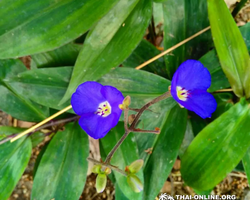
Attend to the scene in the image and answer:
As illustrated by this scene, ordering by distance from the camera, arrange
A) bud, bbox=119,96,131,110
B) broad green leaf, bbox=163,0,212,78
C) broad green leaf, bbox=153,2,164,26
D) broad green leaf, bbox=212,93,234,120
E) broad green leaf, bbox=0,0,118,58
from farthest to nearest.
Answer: broad green leaf, bbox=153,2,164,26 → broad green leaf, bbox=212,93,234,120 → broad green leaf, bbox=163,0,212,78 → broad green leaf, bbox=0,0,118,58 → bud, bbox=119,96,131,110

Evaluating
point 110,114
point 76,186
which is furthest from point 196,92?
point 76,186

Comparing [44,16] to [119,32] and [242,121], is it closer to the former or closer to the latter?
[119,32]

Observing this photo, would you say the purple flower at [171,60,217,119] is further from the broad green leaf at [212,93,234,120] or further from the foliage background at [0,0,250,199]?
the broad green leaf at [212,93,234,120]

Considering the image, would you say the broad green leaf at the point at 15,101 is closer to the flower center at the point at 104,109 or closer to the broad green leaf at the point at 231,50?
the flower center at the point at 104,109

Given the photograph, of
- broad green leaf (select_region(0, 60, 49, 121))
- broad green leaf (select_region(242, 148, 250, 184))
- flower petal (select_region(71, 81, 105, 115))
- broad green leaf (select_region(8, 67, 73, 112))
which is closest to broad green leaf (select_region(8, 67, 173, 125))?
broad green leaf (select_region(8, 67, 73, 112))

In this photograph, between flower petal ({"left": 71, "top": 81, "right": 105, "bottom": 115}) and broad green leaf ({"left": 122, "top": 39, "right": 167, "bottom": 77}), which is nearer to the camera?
flower petal ({"left": 71, "top": 81, "right": 105, "bottom": 115})

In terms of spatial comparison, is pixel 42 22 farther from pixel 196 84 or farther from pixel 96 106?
pixel 196 84
